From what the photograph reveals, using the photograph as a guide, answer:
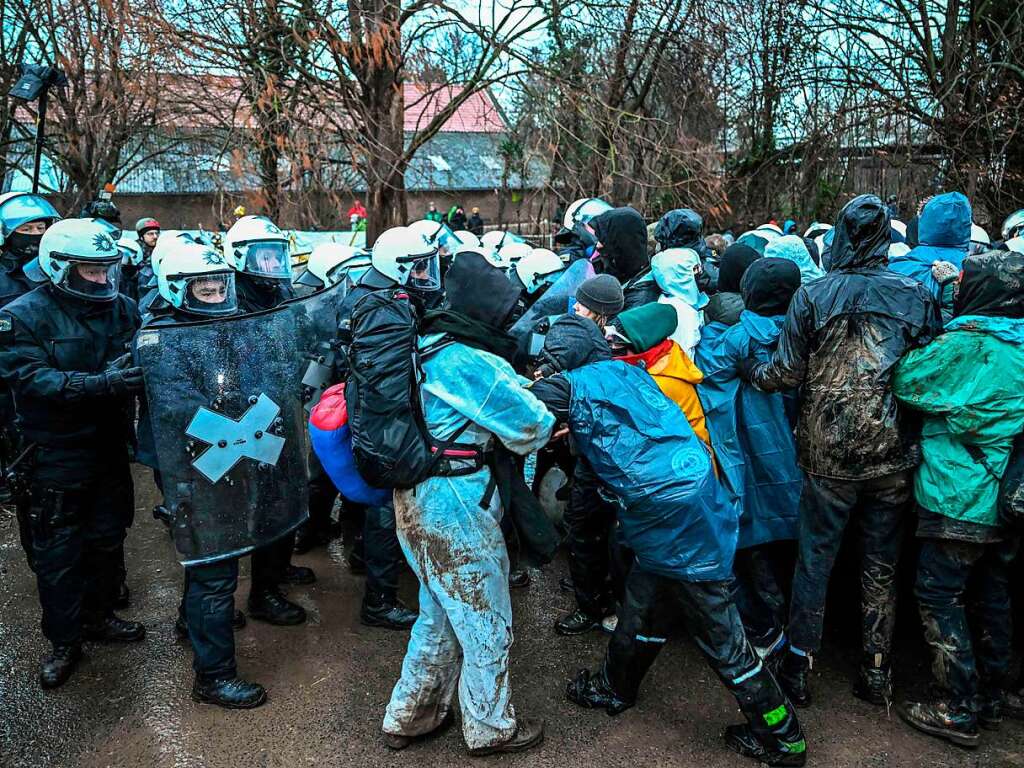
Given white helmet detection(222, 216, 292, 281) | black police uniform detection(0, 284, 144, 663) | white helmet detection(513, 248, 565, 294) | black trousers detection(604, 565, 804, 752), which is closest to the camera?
black trousers detection(604, 565, 804, 752)

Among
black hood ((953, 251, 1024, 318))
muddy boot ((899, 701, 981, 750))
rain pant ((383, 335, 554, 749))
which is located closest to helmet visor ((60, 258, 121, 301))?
rain pant ((383, 335, 554, 749))

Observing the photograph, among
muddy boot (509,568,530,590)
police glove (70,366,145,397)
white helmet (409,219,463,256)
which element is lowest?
muddy boot (509,568,530,590)

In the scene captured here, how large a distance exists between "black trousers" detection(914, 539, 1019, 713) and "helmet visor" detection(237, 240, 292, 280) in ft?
11.5

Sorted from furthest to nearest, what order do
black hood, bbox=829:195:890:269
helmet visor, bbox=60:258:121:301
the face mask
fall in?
the face mask → helmet visor, bbox=60:258:121:301 → black hood, bbox=829:195:890:269

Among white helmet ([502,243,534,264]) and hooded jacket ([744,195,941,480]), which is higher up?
white helmet ([502,243,534,264])

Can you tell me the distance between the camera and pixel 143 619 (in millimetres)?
Result: 4293

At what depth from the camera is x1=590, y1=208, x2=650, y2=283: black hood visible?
468 centimetres

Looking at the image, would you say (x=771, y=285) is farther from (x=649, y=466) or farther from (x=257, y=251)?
(x=257, y=251)

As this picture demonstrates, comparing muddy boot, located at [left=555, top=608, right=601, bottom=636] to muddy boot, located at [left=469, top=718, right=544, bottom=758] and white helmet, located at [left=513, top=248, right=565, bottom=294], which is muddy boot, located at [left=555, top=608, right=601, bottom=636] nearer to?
muddy boot, located at [left=469, top=718, right=544, bottom=758]

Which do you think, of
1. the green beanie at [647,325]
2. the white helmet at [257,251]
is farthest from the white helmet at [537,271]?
the green beanie at [647,325]

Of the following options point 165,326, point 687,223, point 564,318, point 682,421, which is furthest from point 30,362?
point 687,223

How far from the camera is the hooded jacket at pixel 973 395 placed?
3.02m

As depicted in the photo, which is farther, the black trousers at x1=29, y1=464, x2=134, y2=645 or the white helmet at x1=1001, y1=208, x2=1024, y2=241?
the white helmet at x1=1001, y1=208, x2=1024, y2=241

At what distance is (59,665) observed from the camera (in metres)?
3.70
